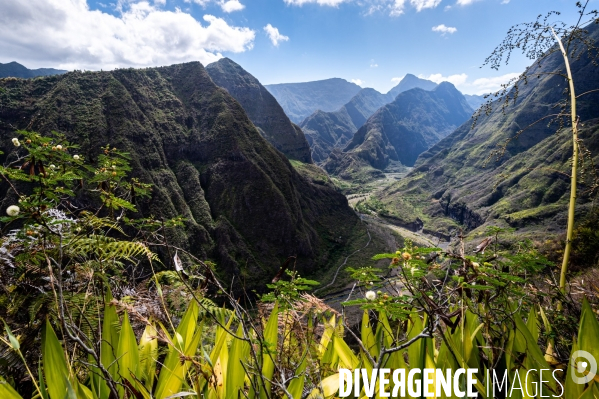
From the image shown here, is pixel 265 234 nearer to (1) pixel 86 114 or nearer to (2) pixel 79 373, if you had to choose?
(1) pixel 86 114

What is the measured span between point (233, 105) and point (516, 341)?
101130 millimetres

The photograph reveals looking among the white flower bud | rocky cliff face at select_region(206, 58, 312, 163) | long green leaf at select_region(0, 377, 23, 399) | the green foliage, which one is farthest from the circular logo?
rocky cliff face at select_region(206, 58, 312, 163)

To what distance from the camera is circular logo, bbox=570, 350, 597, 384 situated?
152 centimetres

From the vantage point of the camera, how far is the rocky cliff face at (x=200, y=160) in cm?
6331

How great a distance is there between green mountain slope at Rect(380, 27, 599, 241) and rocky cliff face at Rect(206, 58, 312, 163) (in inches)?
2101

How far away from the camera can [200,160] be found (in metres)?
81.9

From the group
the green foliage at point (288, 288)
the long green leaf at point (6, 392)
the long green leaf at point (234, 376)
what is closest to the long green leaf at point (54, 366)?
the long green leaf at point (6, 392)

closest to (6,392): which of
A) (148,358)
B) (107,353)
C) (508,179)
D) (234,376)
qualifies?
(107,353)

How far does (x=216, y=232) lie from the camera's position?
67.5m

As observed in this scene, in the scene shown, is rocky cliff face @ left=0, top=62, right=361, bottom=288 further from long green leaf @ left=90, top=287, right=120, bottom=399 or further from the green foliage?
long green leaf @ left=90, top=287, right=120, bottom=399

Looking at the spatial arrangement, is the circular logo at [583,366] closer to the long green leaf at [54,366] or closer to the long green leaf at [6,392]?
the long green leaf at [54,366]

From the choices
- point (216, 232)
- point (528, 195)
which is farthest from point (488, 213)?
point (216, 232)

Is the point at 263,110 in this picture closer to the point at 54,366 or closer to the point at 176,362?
the point at 176,362

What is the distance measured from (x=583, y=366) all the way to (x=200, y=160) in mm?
86362
